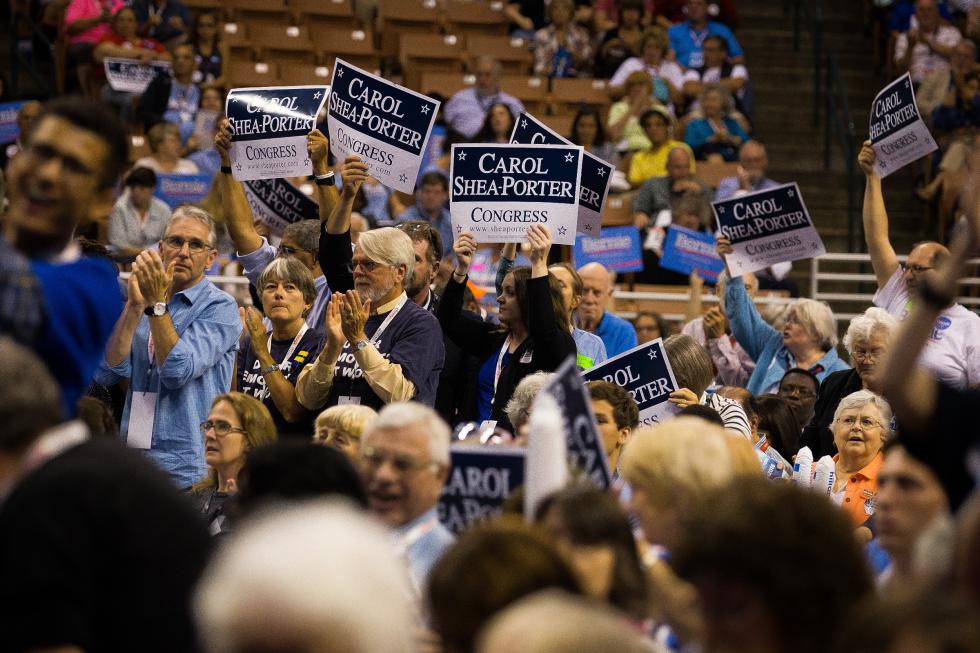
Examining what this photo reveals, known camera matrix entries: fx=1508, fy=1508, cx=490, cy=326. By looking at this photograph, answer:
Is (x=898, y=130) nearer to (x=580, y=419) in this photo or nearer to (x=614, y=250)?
(x=614, y=250)

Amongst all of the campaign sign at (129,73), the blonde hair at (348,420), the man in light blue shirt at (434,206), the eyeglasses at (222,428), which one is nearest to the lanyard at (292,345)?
the eyeglasses at (222,428)

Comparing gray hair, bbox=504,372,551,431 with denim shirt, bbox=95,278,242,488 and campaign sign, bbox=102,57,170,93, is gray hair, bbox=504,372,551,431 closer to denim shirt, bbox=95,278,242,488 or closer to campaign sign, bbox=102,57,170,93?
denim shirt, bbox=95,278,242,488

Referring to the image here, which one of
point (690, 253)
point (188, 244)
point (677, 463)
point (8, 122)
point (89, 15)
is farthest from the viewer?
point (89, 15)

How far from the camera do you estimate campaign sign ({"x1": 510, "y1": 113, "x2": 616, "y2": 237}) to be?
7629 millimetres

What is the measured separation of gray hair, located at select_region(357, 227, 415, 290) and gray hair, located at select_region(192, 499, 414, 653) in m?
3.86

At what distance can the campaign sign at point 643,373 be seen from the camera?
5.97 metres

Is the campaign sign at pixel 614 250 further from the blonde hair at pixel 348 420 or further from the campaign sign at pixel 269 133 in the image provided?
the blonde hair at pixel 348 420

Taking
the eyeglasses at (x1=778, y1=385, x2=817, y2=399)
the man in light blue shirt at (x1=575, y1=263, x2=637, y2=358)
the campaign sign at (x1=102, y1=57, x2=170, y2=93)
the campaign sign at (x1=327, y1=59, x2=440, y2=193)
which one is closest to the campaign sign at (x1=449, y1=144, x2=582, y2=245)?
the campaign sign at (x1=327, y1=59, x2=440, y2=193)

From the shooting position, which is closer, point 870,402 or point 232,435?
point 232,435

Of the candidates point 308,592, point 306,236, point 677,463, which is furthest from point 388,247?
point 308,592

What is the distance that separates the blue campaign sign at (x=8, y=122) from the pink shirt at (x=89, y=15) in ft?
6.55

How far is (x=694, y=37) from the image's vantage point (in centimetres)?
1491

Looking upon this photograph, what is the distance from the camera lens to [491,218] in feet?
22.7

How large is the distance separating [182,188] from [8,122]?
5.01 feet
